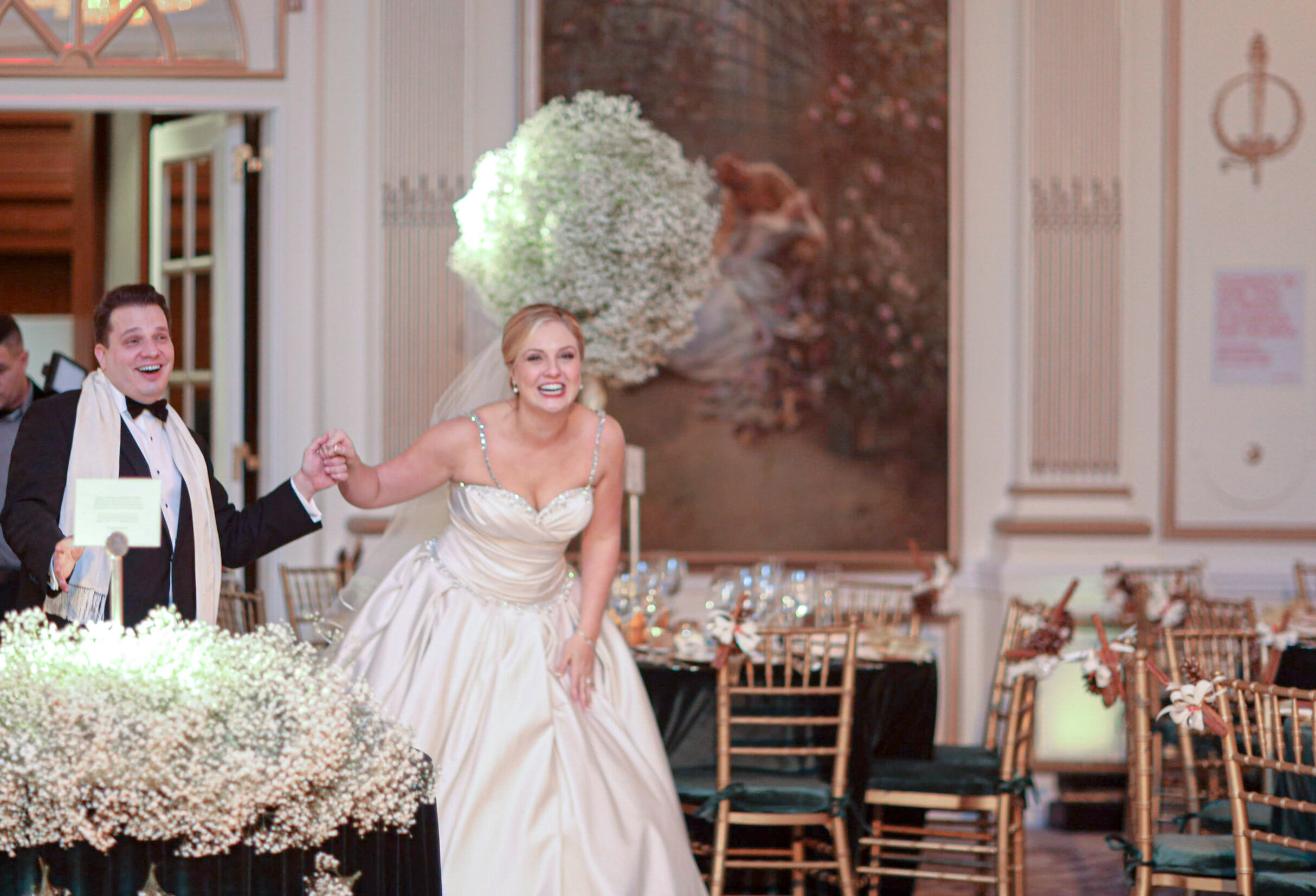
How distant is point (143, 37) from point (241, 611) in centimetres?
338

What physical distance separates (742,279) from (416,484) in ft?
10.8

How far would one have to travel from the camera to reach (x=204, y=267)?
6871 millimetres

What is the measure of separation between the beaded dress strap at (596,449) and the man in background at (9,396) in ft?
5.55

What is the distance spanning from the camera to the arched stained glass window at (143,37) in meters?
6.47

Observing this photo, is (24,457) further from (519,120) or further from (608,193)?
(519,120)

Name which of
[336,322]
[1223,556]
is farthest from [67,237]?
[1223,556]

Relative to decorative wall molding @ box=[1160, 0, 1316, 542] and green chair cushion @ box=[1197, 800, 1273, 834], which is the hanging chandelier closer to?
decorative wall molding @ box=[1160, 0, 1316, 542]

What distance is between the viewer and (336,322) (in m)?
6.63

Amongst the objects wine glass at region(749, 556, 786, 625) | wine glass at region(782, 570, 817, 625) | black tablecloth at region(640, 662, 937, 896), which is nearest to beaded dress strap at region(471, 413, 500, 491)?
black tablecloth at region(640, 662, 937, 896)

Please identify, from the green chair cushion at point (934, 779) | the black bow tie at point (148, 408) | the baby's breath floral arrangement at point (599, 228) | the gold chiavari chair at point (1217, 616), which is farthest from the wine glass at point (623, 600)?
the gold chiavari chair at point (1217, 616)

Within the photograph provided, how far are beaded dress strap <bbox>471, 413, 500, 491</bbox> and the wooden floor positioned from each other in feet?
8.05

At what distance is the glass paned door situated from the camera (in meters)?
6.68

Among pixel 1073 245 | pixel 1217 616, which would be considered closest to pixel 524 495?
pixel 1217 616

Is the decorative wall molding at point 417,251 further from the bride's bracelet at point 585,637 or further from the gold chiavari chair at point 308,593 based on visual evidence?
the bride's bracelet at point 585,637
